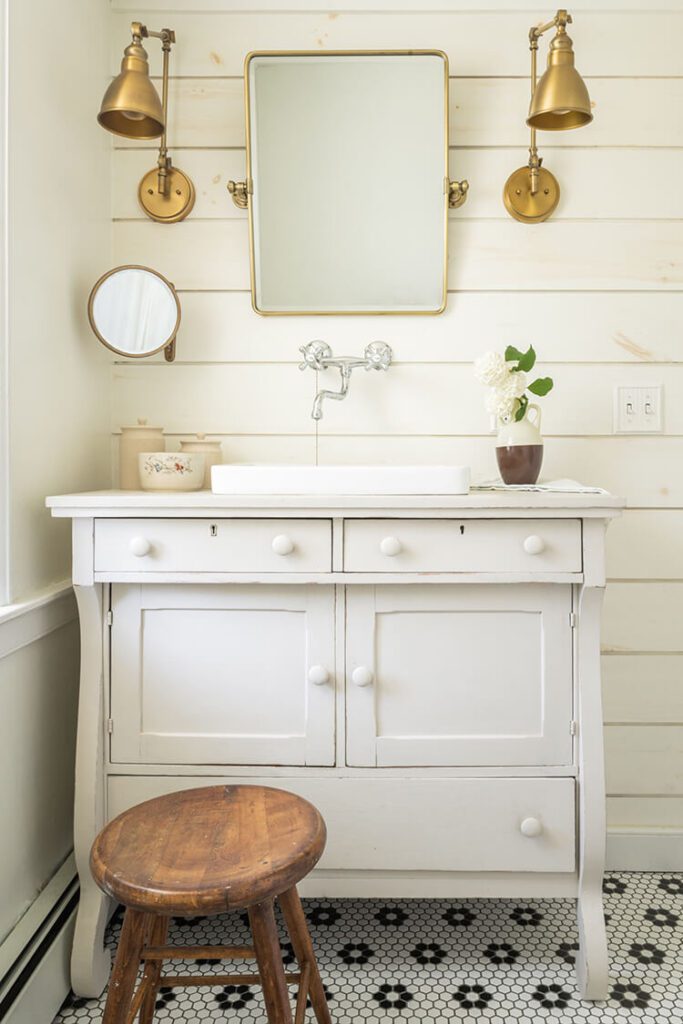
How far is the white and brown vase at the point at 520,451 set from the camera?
4.84 feet

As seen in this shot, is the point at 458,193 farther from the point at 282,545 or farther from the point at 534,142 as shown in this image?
the point at 282,545

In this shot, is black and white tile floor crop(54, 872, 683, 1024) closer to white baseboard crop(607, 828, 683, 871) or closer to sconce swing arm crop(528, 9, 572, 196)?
white baseboard crop(607, 828, 683, 871)

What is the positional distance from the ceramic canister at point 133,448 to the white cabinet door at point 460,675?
0.61 m

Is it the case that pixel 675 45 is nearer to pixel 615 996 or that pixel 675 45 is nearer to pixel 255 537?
pixel 255 537

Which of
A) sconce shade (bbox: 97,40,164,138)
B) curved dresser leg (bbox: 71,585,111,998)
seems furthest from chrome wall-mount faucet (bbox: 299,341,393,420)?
curved dresser leg (bbox: 71,585,111,998)

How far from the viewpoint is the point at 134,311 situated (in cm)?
162

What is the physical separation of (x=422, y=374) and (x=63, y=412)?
32.7 inches

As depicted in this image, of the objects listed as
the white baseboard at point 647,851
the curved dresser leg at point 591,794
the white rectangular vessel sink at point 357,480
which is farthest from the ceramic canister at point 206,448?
the white baseboard at point 647,851

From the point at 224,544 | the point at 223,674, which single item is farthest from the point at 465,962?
the point at 224,544

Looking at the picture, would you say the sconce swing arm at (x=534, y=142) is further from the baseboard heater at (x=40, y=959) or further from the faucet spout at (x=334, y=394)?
the baseboard heater at (x=40, y=959)

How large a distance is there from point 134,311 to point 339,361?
48 centimetres

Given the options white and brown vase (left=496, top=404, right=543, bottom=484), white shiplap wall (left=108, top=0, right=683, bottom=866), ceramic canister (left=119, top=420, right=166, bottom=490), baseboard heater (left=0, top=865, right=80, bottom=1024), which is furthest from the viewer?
white shiplap wall (left=108, top=0, right=683, bottom=866)

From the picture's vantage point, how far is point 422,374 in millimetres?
1733

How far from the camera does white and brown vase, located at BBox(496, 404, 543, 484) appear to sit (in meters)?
1.48
